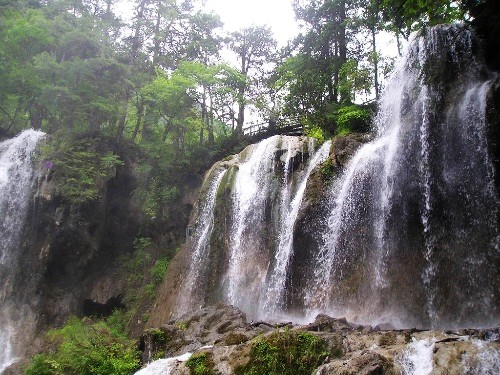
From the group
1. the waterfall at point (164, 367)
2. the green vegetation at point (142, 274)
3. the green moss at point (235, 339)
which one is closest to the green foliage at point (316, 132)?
the green vegetation at point (142, 274)

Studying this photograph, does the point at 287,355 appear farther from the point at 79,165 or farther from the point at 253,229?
the point at 79,165

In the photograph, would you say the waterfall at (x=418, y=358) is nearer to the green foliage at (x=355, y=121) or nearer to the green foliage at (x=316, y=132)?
the green foliage at (x=316, y=132)

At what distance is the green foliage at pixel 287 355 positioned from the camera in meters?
7.16

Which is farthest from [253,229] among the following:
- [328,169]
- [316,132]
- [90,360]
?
[90,360]

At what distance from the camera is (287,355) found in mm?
7312

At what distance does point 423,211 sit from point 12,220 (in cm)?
1763

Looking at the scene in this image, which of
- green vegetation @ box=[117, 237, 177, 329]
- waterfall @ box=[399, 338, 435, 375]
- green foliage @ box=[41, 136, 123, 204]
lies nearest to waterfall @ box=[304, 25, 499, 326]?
waterfall @ box=[399, 338, 435, 375]

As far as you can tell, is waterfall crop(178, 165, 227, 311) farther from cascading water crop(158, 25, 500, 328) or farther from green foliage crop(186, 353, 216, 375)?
→ green foliage crop(186, 353, 216, 375)

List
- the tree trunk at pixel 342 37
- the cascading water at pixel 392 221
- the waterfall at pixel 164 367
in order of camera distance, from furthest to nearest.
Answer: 1. the tree trunk at pixel 342 37
2. the cascading water at pixel 392 221
3. the waterfall at pixel 164 367

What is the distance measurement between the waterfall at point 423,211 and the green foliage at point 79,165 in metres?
12.1

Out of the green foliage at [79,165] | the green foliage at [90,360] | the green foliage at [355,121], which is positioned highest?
the green foliage at [355,121]

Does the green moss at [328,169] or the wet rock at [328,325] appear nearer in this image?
the wet rock at [328,325]

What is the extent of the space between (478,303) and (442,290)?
0.82m

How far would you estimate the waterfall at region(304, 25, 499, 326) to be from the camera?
954cm
